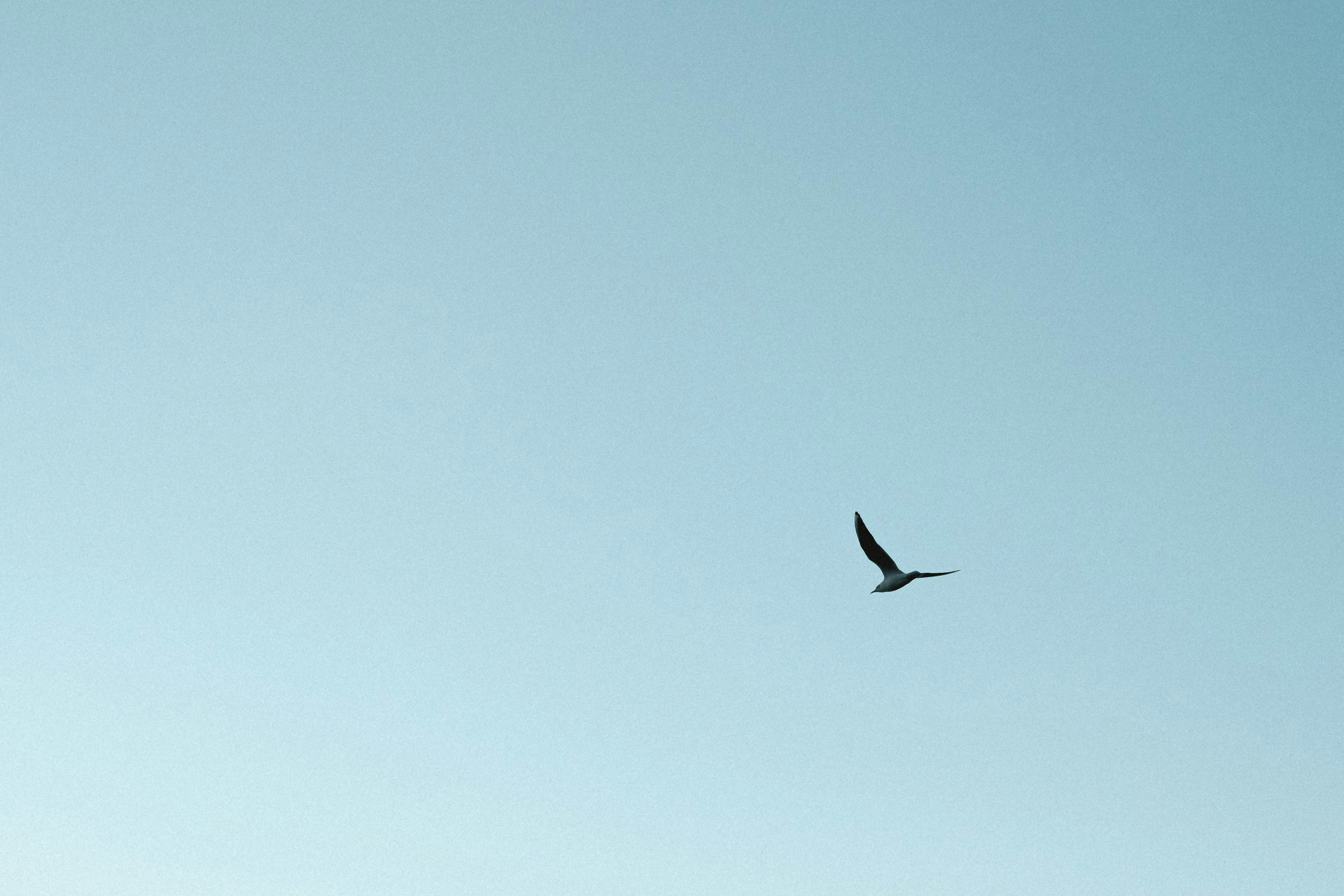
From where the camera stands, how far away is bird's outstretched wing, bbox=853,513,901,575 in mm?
55281

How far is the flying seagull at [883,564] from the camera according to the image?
55281 mm

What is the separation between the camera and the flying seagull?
55.3 metres

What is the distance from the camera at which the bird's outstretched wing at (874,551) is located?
181 ft

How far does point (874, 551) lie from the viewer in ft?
184

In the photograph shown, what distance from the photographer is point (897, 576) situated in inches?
2213

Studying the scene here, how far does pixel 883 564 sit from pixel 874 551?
0.86 metres

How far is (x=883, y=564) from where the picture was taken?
2222 inches
